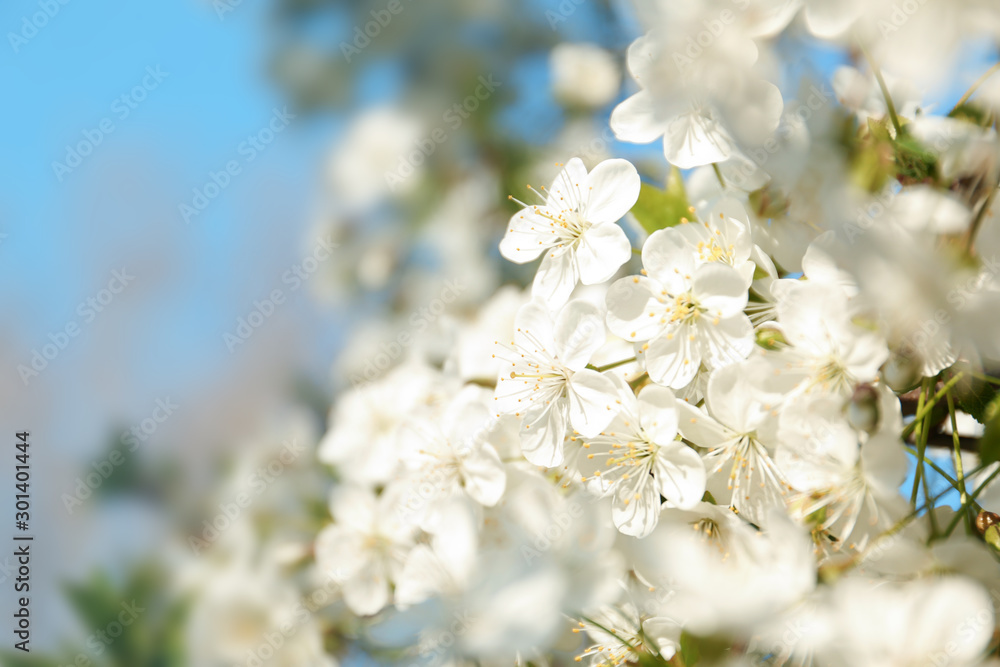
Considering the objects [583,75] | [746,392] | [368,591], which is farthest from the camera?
[583,75]

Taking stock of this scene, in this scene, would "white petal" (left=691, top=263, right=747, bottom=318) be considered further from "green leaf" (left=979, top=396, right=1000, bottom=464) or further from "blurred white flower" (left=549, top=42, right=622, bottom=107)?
"blurred white flower" (left=549, top=42, right=622, bottom=107)

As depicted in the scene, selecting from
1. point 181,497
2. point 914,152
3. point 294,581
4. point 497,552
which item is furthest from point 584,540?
point 181,497

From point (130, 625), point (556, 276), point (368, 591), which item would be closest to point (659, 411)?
point (556, 276)

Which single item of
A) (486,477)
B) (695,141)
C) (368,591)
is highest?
(695,141)

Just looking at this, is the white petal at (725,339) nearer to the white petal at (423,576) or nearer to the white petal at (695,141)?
the white petal at (695,141)

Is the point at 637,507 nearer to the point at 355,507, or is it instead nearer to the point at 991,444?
the point at 991,444

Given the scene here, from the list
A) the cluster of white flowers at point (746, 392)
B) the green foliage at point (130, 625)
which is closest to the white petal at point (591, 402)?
the cluster of white flowers at point (746, 392)

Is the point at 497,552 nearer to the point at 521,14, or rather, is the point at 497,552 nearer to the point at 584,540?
the point at 584,540
